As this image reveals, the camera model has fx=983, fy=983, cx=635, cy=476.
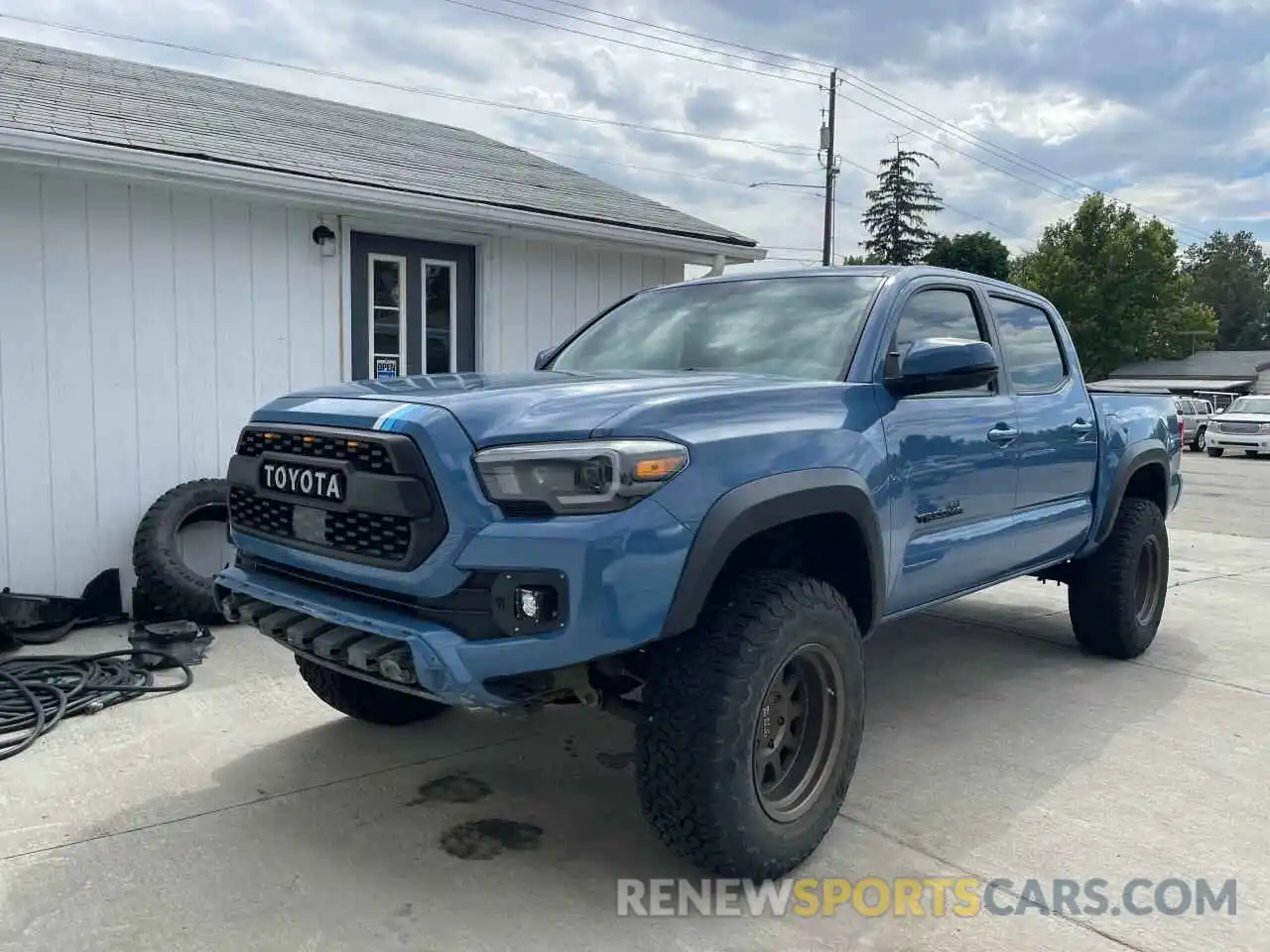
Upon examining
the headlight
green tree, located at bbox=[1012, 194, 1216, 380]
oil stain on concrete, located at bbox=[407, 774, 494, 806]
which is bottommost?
oil stain on concrete, located at bbox=[407, 774, 494, 806]

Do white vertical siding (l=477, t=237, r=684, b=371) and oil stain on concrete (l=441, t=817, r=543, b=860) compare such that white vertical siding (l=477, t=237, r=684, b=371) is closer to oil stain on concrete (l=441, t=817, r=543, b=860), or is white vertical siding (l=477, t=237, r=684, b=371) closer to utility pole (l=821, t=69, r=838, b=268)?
oil stain on concrete (l=441, t=817, r=543, b=860)

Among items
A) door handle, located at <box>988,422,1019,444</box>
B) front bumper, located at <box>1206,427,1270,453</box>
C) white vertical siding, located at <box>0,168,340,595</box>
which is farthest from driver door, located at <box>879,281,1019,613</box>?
front bumper, located at <box>1206,427,1270,453</box>

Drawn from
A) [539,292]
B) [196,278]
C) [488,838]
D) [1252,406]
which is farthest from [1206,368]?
[488,838]

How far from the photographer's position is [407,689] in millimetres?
2758

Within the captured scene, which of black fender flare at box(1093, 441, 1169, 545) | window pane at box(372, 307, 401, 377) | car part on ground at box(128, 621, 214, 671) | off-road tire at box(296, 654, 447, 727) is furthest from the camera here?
window pane at box(372, 307, 401, 377)

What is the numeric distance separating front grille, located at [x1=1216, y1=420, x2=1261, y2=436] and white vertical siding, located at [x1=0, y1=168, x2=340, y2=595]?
2851 centimetres

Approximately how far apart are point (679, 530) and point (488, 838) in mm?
1397

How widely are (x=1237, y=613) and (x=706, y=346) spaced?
17.2 feet

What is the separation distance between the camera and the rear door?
4469mm

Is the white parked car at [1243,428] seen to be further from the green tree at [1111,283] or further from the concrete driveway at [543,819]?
the concrete driveway at [543,819]

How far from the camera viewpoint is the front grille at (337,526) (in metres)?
2.77

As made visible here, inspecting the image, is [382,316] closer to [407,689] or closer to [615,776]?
[615,776]

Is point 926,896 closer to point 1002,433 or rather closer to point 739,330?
point 1002,433

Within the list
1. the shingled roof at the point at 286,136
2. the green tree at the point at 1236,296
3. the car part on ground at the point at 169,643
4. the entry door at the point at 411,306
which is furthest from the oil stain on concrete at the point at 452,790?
the green tree at the point at 1236,296
